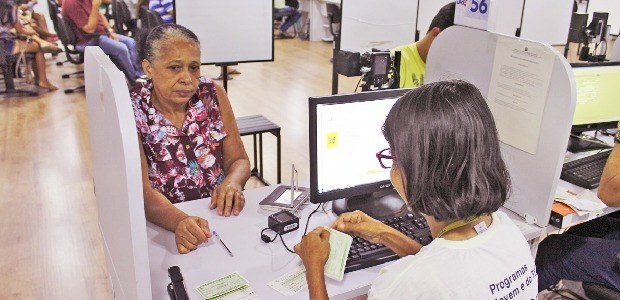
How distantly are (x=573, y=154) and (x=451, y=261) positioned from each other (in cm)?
161

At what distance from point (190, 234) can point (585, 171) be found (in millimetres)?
1462

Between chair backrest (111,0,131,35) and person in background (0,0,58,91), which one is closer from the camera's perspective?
person in background (0,0,58,91)

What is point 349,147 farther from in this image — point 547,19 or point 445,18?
point 547,19

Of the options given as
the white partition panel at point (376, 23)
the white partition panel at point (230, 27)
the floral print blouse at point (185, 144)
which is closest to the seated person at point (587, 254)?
the floral print blouse at point (185, 144)

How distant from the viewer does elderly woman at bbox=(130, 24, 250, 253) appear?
1.71m

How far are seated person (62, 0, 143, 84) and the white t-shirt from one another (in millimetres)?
4468

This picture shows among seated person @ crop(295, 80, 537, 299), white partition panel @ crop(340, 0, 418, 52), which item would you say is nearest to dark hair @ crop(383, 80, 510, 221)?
seated person @ crop(295, 80, 537, 299)

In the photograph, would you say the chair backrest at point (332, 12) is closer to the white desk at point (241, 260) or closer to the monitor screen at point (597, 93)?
the monitor screen at point (597, 93)

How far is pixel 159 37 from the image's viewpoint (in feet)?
5.63

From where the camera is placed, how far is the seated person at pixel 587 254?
5.33 ft

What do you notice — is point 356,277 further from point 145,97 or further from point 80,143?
point 80,143

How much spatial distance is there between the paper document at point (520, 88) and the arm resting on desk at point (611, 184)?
0.30m

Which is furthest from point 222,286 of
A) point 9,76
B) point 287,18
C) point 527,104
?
point 287,18

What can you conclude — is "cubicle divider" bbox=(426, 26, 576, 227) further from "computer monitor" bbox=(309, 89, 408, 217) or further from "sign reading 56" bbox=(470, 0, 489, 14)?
"computer monitor" bbox=(309, 89, 408, 217)
